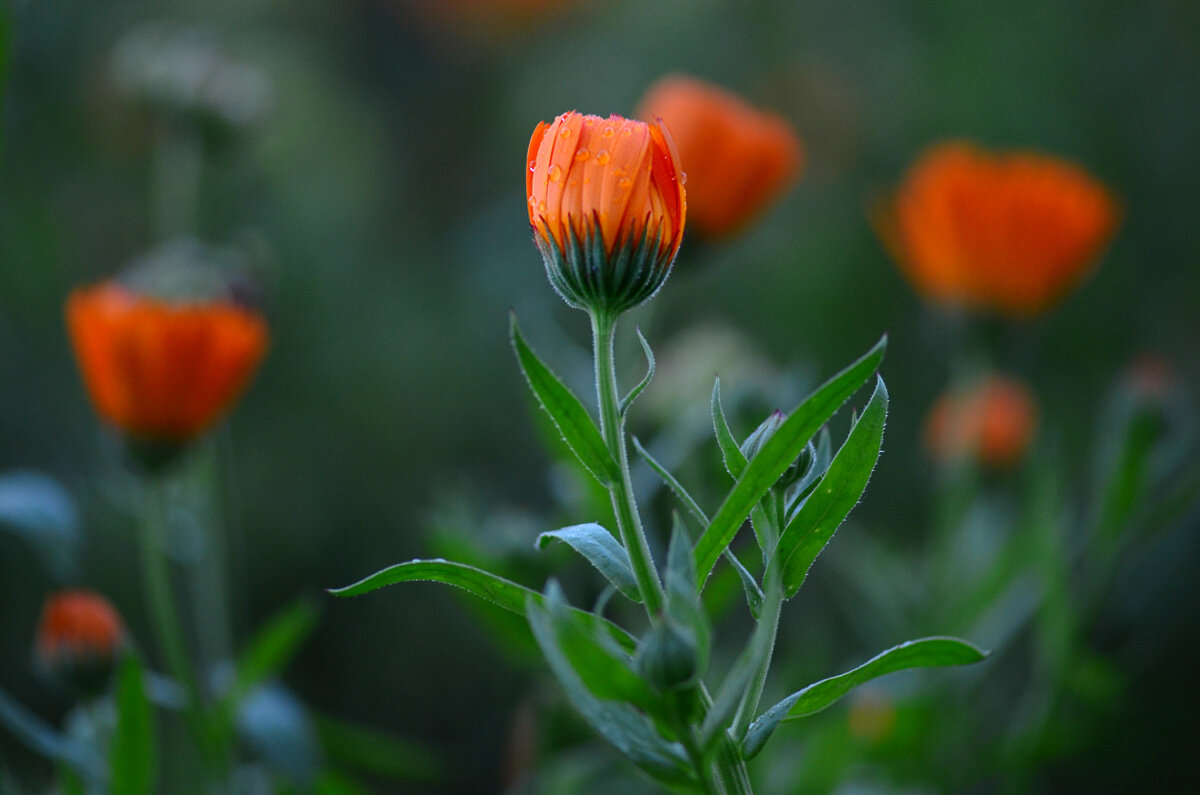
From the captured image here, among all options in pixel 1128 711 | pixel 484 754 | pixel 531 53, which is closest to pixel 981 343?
pixel 1128 711

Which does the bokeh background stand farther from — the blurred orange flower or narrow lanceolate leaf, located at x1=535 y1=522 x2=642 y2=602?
narrow lanceolate leaf, located at x1=535 y1=522 x2=642 y2=602

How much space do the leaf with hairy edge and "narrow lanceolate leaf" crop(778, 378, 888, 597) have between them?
0.07m

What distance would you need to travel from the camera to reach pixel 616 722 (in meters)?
0.34

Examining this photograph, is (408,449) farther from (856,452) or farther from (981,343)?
(856,452)

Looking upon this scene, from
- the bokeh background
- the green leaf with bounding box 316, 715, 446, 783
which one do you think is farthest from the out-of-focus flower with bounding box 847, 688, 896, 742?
the bokeh background

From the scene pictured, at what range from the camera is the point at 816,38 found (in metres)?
→ 2.25

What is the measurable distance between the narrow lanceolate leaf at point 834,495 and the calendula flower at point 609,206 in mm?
89

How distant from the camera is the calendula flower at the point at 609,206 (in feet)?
1.24

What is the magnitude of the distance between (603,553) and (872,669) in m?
0.10

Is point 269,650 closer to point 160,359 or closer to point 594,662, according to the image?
point 160,359

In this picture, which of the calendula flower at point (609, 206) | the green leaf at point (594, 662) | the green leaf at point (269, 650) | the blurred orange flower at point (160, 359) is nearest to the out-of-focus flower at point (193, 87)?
the blurred orange flower at point (160, 359)

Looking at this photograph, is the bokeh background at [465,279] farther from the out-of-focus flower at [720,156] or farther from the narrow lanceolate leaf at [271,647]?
the narrow lanceolate leaf at [271,647]


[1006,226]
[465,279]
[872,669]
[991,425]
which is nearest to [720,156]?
[1006,226]

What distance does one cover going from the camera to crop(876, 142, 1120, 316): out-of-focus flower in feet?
2.93
